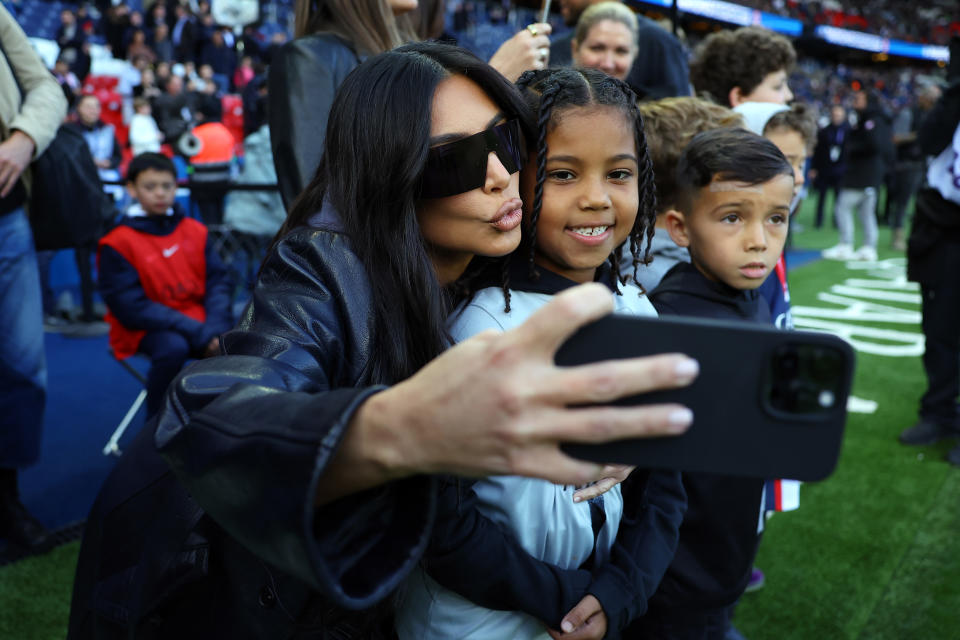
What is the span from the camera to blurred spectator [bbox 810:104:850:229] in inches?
507

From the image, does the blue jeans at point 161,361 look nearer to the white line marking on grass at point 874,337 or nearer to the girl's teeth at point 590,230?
the girl's teeth at point 590,230

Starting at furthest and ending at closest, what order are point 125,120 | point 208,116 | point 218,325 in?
point 125,120 < point 208,116 < point 218,325

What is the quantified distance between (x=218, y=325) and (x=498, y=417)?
9.96 feet

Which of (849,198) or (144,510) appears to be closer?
(144,510)

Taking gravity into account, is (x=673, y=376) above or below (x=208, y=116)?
above

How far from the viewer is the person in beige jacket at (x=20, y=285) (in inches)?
95.6

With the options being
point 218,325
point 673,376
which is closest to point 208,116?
point 218,325

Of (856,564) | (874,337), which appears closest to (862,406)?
(874,337)

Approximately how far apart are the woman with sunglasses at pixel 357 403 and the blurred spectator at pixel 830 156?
13.2 meters

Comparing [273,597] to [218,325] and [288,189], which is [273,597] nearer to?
[288,189]

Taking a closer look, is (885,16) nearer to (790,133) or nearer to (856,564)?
A: (790,133)

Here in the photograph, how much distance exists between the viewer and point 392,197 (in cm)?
109

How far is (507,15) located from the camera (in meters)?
21.8

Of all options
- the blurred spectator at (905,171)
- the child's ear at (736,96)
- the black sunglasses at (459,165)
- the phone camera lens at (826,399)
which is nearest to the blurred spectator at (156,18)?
the blurred spectator at (905,171)
